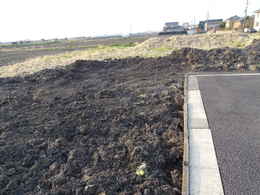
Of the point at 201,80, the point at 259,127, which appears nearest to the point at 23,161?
the point at 259,127

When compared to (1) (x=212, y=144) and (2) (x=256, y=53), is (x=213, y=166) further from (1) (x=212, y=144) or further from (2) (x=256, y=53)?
(2) (x=256, y=53)

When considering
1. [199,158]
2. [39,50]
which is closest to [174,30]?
[39,50]

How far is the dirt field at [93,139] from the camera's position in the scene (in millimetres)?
2473

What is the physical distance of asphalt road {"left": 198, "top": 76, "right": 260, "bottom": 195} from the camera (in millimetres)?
2336

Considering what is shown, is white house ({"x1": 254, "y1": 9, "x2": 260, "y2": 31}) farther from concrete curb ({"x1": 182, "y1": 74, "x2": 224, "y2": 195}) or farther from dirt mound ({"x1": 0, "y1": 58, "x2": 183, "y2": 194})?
concrete curb ({"x1": 182, "y1": 74, "x2": 224, "y2": 195})

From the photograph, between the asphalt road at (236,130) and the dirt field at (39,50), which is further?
the dirt field at (39,50)

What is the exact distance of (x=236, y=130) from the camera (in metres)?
3.47

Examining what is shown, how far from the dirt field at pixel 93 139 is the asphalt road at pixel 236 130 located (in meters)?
0.66

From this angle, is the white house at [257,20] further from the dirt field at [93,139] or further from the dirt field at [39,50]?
the dirt field at [93,139]

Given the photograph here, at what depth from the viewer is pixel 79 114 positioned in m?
4.63

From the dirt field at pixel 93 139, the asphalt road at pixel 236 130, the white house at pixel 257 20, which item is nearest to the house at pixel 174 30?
the white house at pixel 257 20

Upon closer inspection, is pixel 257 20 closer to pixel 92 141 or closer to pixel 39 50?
pixel 39 50

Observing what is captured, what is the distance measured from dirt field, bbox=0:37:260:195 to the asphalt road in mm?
658

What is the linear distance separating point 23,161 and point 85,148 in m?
1.03
